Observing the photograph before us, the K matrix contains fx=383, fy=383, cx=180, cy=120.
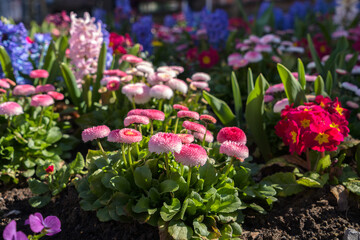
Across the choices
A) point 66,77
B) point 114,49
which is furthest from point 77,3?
point 66,77

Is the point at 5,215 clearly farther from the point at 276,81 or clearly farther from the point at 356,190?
the point at 276,81

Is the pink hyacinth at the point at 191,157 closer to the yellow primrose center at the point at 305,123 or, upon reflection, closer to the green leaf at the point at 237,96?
the yellow primrose center at the point at 305,123

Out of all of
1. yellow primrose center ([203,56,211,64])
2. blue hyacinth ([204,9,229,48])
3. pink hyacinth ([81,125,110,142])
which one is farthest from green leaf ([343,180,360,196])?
blue hyacinth ([204,9,229,48])

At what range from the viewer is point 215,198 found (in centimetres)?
156

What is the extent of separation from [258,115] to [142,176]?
3.02 feet

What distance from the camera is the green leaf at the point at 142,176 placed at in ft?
5.11

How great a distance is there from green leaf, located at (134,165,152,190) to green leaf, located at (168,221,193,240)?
197 mm

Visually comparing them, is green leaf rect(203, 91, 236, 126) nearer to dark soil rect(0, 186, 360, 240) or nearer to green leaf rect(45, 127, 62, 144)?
dark soil rect(0, 186, 360, 240)

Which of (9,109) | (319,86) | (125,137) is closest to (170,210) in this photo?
(125,137)

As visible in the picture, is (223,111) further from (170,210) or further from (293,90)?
(170,210)

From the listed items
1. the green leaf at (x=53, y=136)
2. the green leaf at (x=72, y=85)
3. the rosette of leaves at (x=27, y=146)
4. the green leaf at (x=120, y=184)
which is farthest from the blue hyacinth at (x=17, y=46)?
→ the green leaf at (x=120, y=184)

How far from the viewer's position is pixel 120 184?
5.19ft

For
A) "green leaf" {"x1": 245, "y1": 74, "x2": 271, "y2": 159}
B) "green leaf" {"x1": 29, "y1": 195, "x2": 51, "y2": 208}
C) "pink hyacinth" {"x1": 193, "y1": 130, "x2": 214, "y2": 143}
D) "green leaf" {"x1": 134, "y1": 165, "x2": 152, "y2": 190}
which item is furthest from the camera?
"green leaf" {"x1": 245, "y1": 74, "x2": 271, "y2": 159}

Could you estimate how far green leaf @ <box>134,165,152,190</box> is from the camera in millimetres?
1559
